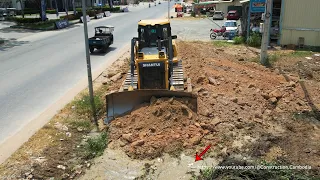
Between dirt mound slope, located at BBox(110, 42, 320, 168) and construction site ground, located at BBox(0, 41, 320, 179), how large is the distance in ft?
0.08

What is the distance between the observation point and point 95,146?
28.9 ft

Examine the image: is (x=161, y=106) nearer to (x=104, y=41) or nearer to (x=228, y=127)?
(x=228, y=127)

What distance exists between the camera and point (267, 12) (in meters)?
18.1

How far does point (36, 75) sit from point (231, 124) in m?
10.9

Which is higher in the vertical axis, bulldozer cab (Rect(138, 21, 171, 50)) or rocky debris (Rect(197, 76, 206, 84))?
bulldozer cab (Rect(138, 21, 171, 50))

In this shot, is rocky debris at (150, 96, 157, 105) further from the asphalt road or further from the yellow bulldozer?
the asphalt road

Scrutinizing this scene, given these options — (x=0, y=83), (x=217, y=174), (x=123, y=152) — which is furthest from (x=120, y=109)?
(x=0, y=83)

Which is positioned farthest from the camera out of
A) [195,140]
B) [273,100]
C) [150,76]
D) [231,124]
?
[273,100]

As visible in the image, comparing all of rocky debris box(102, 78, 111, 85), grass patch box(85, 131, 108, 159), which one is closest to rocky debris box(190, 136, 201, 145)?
grass patch box(85, 131, 108, 159)

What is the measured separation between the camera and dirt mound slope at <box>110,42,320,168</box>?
852 centimetres

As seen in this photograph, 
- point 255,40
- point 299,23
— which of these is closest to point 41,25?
point 255,40

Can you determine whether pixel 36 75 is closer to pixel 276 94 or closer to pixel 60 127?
pixel 60 127

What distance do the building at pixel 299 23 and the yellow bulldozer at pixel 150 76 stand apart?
14182mm

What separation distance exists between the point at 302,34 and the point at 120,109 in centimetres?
1823
